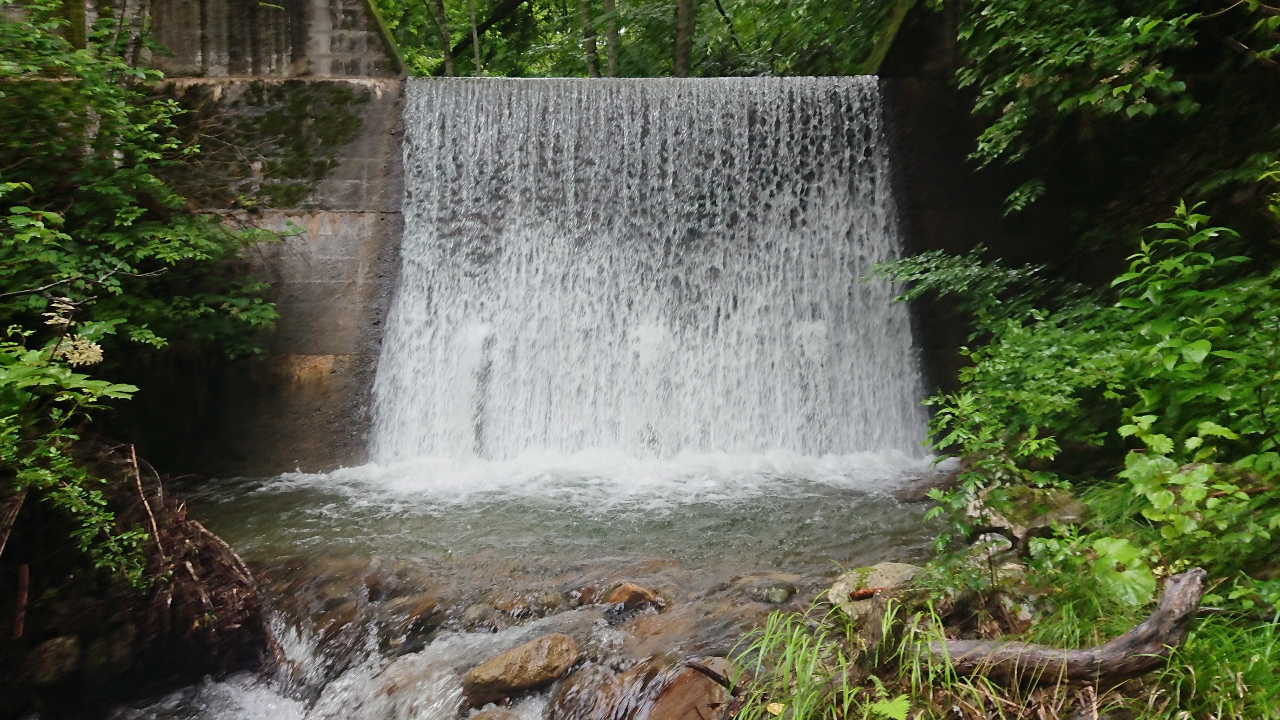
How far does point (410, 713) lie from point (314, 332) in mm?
4766

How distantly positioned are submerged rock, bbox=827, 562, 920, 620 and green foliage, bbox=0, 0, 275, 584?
3023 mm

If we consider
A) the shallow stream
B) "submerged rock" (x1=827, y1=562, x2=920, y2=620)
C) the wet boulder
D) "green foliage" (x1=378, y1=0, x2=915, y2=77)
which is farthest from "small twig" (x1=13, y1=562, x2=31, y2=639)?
"green foliage" (x1=378, y1=0, x2=915, y2=77)

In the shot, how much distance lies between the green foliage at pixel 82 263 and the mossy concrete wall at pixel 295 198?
352mm

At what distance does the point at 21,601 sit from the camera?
294cm

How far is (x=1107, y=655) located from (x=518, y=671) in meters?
2.20

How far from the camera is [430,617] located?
381cm

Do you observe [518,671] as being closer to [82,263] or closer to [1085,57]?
[82,263]

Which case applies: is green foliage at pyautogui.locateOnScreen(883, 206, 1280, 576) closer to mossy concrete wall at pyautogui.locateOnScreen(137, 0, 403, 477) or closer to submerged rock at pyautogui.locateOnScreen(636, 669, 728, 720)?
submerged rock at pyautogui.locateOnScreen(636, 669, 728, 720)

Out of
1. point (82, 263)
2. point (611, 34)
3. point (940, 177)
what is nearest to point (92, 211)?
point (82, 263)

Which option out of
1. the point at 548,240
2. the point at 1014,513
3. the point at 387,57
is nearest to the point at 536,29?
the point at 387,57

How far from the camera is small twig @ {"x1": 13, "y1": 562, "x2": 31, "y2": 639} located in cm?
290

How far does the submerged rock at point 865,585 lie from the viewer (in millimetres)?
2861

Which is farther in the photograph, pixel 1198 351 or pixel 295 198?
pixel 295 198

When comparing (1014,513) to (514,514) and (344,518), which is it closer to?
(514,514)
